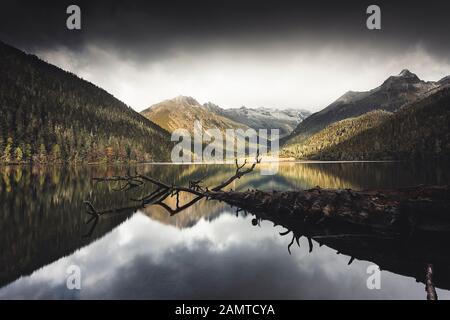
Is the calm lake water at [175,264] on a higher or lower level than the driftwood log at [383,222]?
lower

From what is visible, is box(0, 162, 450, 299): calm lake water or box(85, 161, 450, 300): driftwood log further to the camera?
box(85, 161, 450, 300): driftwood log

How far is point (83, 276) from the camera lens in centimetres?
1106

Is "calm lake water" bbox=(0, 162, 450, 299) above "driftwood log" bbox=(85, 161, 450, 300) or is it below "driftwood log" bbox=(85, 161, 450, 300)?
below

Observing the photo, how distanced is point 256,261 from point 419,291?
6025mm

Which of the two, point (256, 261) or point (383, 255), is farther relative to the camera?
point (256, 261)

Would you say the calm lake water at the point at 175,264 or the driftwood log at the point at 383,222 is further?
the driftwood log at the point at 383,222

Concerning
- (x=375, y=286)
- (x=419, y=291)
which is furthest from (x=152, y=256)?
(x=419, y=291)

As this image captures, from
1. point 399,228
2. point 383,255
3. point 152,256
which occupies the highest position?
point 399,228

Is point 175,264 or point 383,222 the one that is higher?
point 383,222

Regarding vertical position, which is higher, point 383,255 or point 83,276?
point 383,255

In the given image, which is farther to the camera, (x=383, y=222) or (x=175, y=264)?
(x=175, y=264)

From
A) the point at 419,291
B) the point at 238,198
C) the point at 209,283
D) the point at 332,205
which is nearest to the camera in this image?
the point at 419,291
